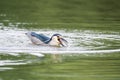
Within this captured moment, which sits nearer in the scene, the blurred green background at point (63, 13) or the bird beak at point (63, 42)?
the bird beak at point (63, 42)

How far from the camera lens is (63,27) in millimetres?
23828

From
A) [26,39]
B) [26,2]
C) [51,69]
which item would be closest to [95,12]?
[26,2]

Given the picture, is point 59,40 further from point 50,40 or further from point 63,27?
point 63,27

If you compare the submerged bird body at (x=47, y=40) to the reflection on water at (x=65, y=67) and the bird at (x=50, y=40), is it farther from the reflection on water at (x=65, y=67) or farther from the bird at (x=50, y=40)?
the reflection on water at (x=65, y=67)

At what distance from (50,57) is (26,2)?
802 inches

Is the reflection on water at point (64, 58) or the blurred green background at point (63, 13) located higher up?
the reflection on water at point (64, 58)

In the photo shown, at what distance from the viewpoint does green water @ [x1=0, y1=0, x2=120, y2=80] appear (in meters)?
14.2

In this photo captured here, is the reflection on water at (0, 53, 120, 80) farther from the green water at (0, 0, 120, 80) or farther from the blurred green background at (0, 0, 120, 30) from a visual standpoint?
the blurred green background at (0, 0, 120, 30)

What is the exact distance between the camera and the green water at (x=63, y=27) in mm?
14242

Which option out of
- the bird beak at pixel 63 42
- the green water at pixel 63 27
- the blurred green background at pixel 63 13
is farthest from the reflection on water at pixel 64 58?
the blurred green background at pixel 63 13

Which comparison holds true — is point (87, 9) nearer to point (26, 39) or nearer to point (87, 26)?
point (87, 26)

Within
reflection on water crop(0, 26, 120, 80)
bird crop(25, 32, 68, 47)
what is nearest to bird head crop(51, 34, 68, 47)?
bird crop(25, 32, 68, 47)

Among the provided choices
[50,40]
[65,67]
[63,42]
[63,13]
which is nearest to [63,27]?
[63,42]

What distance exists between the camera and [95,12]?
103ft
